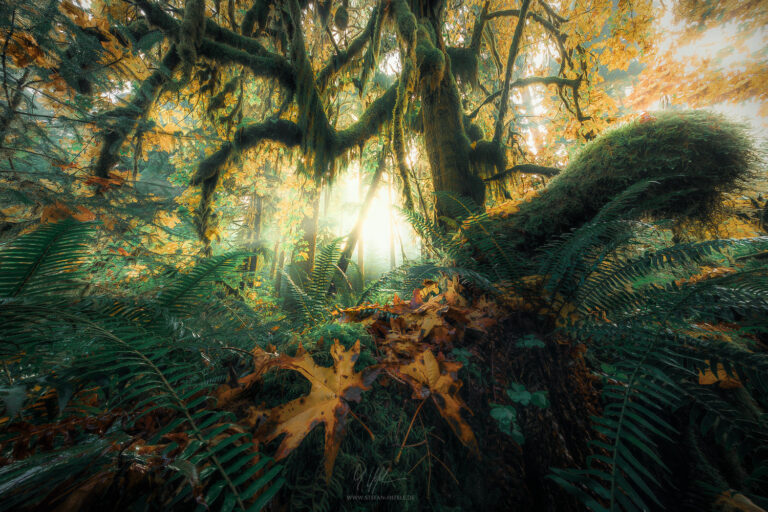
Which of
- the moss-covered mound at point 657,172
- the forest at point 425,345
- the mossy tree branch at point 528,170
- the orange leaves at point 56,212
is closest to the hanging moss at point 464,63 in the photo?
the forest at point 425,345

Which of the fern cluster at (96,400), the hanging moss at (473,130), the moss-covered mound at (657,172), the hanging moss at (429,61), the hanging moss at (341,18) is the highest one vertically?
the hanging moss at (341,18)

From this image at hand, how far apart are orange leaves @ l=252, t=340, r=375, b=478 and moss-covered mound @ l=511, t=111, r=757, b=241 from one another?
5.57 ft

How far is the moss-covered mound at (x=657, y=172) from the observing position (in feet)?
5.29

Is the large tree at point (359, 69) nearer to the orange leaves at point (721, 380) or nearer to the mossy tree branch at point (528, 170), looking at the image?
the mossy tree branch at point (528, 170)

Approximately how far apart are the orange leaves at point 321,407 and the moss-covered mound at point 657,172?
1.70m

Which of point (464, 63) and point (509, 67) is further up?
point (464, 63)

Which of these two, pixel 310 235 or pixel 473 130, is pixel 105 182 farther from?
pixel 310 235

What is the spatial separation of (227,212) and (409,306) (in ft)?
25.2

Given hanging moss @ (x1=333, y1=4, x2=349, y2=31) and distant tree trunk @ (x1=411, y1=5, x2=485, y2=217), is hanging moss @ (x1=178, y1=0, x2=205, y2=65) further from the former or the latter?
distant tree trunk @ (x1=411, y1=5, x2=485, y2=217)

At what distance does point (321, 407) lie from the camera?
2.72ft

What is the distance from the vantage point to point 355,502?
825 millimetres

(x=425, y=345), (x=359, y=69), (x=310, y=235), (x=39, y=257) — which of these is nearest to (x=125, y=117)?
(x=39, y=257)

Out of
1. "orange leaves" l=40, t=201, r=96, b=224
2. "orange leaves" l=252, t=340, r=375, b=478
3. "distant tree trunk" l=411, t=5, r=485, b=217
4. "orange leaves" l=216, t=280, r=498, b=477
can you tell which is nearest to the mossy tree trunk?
"distant tree trunk" l=411, t=5, r=485, b=217

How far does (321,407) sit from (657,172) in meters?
2.46
